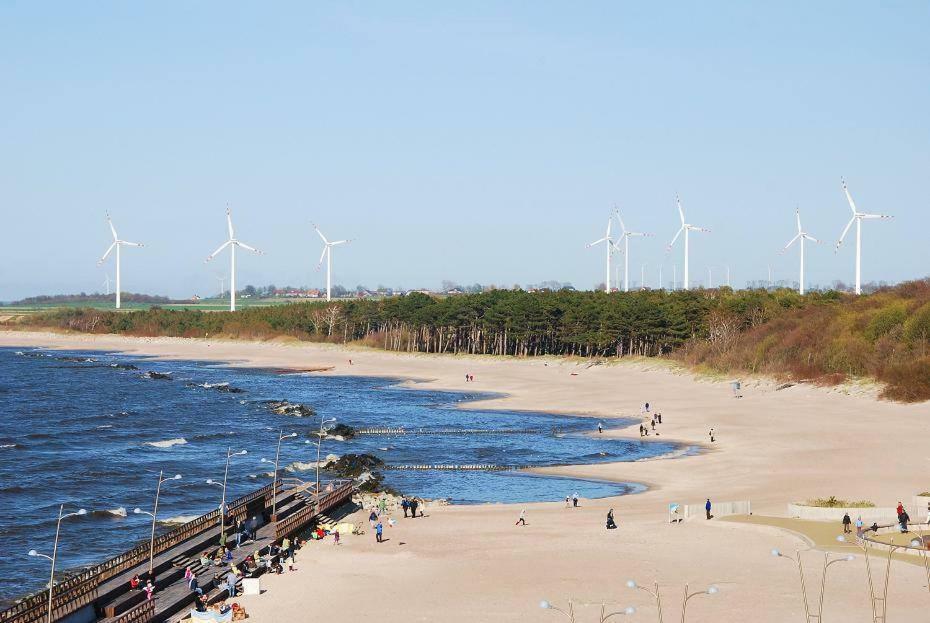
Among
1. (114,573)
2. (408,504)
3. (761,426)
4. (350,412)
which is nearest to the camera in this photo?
(114,573)

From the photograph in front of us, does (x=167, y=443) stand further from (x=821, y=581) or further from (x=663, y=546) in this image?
(x=821, y=581)

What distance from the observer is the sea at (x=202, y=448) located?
52531mm

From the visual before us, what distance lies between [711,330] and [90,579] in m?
111

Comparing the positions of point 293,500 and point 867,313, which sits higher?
point 867,313

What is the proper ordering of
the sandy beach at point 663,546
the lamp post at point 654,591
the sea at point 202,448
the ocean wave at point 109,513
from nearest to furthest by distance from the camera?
the lamp post at point 654,591 < the sandy beach at point 663,546 < the sea at point 202,448 < the ocean wave at point 109,513

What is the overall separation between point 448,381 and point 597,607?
102 meters

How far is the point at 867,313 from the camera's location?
4449 inches

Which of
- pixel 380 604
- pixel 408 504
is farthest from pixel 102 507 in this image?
pixel 380 604

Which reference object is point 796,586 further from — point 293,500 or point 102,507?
point 102,507

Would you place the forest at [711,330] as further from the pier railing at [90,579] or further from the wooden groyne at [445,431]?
the pier railing at [90,579]

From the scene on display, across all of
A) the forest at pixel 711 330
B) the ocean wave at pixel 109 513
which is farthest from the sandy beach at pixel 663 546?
the ocean wave at pixel 109 513

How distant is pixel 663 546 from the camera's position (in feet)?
143

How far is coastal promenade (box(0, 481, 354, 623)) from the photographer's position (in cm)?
3462

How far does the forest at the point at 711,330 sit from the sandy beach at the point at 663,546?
1266cm
